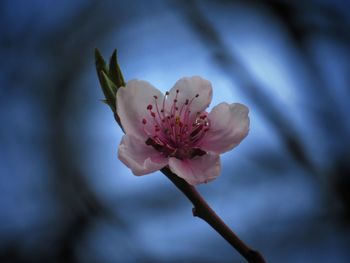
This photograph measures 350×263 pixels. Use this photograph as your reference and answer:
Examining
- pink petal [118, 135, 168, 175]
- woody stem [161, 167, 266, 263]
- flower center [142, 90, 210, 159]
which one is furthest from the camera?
flower center [142, 90, 210, 159]

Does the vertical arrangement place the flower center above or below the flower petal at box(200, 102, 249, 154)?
above

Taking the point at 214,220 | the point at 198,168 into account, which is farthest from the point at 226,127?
the point at 214,220

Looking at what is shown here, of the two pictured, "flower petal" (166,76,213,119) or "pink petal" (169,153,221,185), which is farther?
"flower petal" (166,76,213,119)

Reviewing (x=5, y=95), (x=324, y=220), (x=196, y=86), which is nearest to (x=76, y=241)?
(x=5, y=95)

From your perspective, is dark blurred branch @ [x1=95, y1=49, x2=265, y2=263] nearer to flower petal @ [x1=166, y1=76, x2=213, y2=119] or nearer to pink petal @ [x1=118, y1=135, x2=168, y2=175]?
pink petal @ [x1=118, y1=135, x2=168, y2=175]

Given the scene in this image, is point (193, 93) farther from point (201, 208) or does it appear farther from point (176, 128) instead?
point (201, 208)

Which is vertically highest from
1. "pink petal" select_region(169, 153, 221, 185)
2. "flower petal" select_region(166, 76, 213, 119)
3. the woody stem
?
"flower petal" select_region(166, 76, 213, 119)

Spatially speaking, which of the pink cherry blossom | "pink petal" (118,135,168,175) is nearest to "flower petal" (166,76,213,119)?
the pink cherry blossom

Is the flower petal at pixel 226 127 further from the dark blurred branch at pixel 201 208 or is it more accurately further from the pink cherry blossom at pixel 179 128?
the dark blurred branch at pixel 201 208
